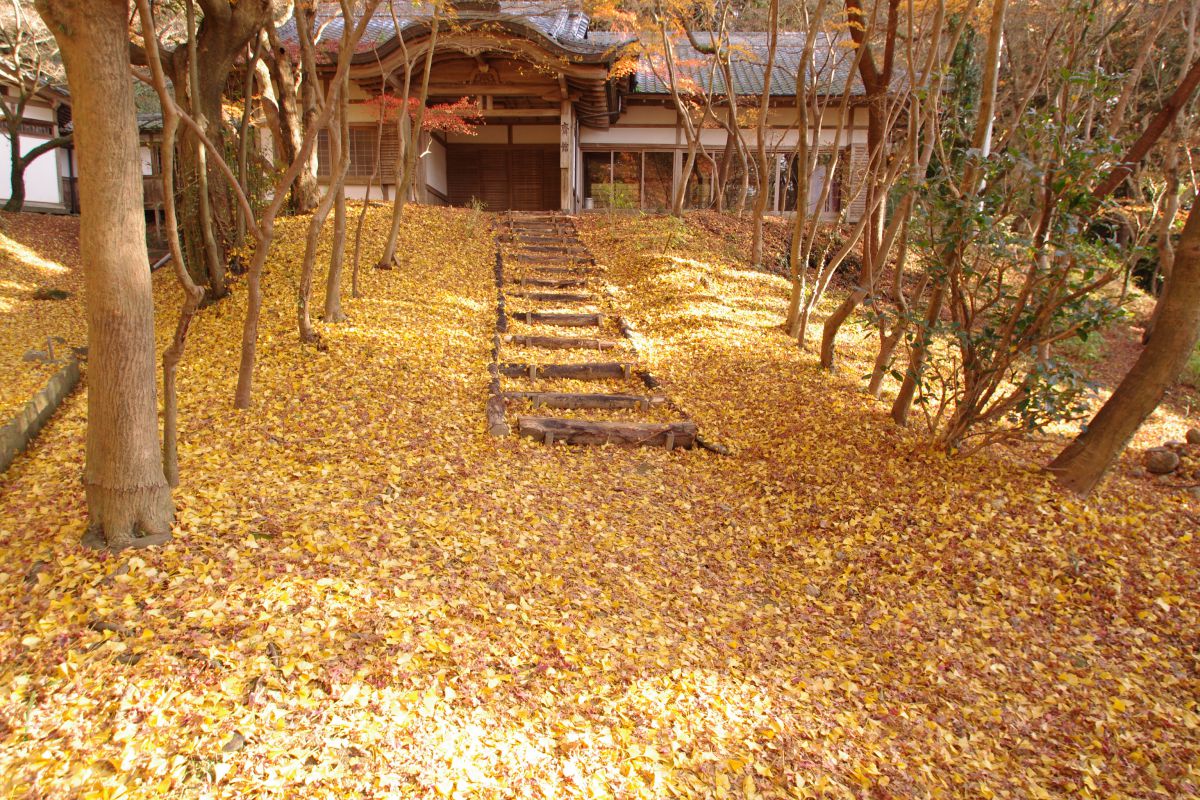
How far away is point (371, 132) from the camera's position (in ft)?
52.6

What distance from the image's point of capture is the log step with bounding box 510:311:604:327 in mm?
8883

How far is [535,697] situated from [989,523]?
9.69 feet

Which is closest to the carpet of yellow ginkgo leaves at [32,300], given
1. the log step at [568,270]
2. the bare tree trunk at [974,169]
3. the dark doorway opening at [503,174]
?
the log step at [568,270]

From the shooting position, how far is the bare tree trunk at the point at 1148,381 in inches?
165

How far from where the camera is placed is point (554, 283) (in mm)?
10516

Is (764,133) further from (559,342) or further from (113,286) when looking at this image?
(113,286)

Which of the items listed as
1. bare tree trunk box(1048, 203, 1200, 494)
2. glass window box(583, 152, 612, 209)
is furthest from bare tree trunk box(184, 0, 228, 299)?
glass window box(583, 152, 612, 209)

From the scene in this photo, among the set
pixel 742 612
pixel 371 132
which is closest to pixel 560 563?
pixel 742 612

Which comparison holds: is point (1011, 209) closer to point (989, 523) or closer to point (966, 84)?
point (989, 523)

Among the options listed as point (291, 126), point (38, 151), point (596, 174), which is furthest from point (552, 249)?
point (38, 151)

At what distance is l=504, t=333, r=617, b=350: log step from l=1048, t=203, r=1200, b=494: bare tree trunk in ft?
15.2

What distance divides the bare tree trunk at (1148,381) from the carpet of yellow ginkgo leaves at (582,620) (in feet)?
0.78

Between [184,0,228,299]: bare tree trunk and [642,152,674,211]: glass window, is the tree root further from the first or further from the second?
[642,152,674,211]: glass window

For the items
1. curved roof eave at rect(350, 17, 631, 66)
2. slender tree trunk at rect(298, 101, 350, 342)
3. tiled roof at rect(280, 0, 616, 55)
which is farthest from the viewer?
curved roof eave at rect(350, 17, 631, 66)
